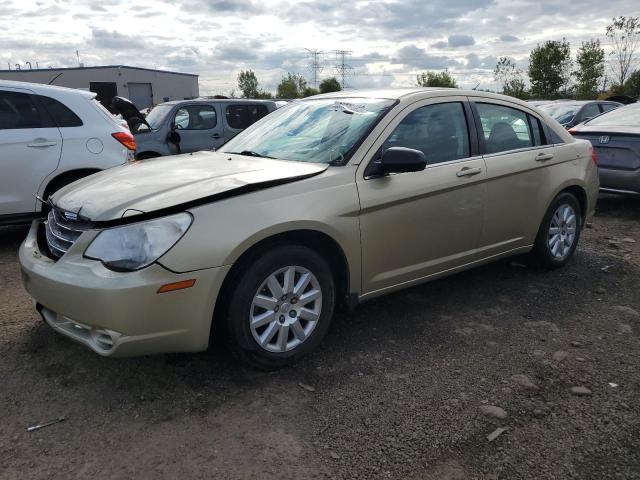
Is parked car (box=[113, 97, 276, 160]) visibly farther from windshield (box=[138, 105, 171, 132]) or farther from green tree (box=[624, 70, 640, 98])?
green tree (box=[624, 70, 640, 98])

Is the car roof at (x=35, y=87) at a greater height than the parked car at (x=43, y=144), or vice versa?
the car roof at (x=35, y=87)

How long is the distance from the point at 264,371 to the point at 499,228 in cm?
226

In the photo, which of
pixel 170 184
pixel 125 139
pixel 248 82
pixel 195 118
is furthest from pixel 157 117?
pixel 248 82

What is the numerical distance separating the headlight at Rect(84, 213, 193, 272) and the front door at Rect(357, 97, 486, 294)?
1.18 meters

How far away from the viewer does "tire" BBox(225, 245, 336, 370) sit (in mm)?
2994

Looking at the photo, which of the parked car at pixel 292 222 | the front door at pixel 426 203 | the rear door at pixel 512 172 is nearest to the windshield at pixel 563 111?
the rear door at pixel 512 172

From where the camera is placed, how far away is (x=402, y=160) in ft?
11.2

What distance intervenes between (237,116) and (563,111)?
6.97 m

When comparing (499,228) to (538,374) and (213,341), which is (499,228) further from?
(213,341)

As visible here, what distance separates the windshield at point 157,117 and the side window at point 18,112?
4067mm

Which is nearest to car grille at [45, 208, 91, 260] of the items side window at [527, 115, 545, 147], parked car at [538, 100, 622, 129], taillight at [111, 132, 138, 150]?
taillight at [111, 132, 138, 150]

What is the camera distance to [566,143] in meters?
5.02

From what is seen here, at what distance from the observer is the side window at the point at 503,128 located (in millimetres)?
4352

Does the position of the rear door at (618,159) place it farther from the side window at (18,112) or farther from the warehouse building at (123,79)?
the warehouse building at (123,79)
